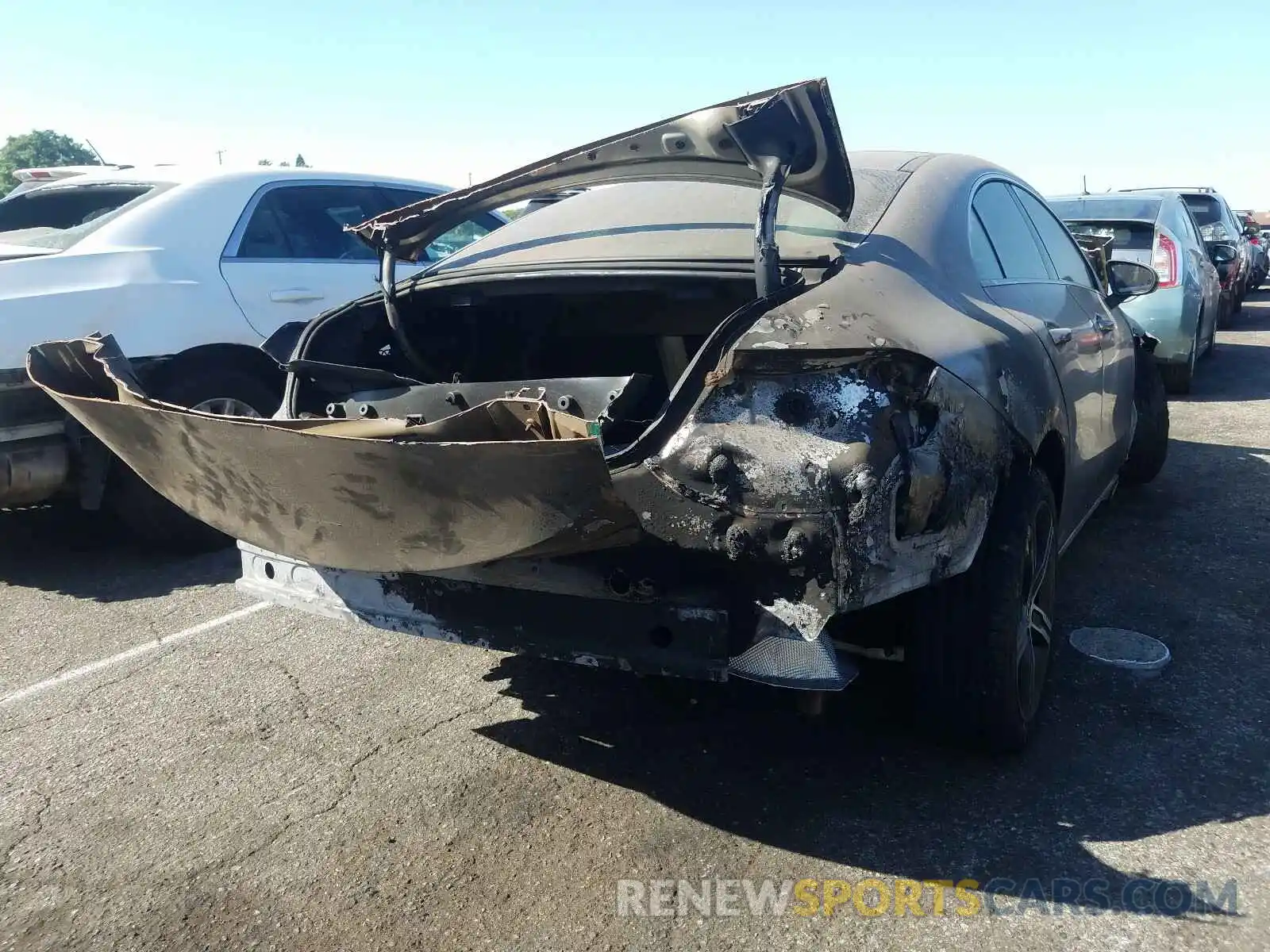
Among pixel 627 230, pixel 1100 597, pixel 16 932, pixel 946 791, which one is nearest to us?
pixel 16 932

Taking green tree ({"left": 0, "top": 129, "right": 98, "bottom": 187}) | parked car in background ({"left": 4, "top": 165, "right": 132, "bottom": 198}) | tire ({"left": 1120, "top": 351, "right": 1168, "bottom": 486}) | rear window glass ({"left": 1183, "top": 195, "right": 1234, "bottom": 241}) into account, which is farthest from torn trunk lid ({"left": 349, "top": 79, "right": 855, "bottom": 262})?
green tree ({"left": 0, "top": 129, "right": 98, "bottom": 187})

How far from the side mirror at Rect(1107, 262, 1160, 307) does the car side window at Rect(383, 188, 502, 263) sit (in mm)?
3458

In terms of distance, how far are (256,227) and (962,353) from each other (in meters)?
4.31

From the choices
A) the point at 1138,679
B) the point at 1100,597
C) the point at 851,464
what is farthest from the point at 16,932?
the point at 1100,597

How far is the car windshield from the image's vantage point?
513 cm

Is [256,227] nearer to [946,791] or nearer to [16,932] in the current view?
[16,932]

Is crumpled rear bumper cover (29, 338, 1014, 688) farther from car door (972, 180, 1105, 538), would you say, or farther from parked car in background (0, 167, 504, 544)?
parked car in background (0, 167, 504, 544)

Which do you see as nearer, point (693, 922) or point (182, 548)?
point (693, 922)

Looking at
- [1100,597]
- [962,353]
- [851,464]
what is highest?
[962,353]

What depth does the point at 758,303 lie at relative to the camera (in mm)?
2439

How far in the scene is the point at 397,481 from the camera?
228cm

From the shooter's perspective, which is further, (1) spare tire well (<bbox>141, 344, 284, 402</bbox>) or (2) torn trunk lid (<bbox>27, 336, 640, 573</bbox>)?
(1) spare tire well (<bbox>141, 344, 284, 402</bbox>)

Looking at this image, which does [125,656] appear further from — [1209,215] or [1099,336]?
[1209,215]

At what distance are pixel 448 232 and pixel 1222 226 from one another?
12.7 m
